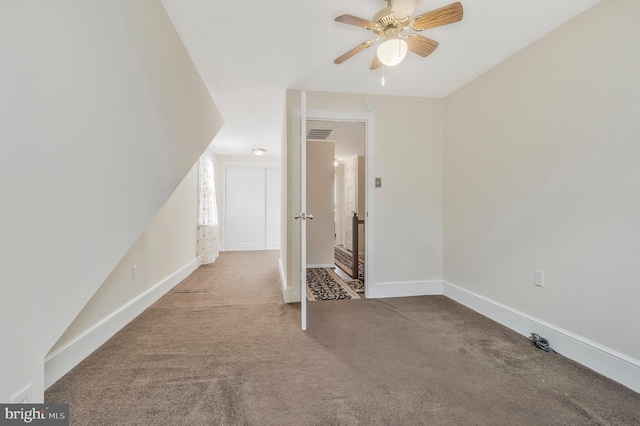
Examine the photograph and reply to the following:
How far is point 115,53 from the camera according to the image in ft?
4.08

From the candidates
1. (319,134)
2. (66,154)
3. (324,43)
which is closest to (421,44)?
(324,43)

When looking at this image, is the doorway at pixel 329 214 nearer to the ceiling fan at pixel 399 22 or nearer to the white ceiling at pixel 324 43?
the white ceiling at pixel 324 43

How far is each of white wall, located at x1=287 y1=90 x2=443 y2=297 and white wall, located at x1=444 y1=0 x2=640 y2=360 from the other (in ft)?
1.58

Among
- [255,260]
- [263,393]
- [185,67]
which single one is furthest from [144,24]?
[255,260]

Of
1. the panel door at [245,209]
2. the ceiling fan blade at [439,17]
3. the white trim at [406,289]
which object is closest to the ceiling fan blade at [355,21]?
the ceiling fan blade at [439,17]

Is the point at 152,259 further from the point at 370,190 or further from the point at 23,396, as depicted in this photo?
the point at 370,190

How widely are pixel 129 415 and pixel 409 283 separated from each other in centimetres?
274

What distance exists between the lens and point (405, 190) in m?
3.11

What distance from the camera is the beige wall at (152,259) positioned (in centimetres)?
189

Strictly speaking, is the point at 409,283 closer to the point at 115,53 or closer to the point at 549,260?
the point at 549,260

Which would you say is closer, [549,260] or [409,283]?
[549,260]

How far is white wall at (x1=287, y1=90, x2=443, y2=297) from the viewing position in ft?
10.1

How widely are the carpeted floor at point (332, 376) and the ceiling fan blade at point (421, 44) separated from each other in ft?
7.27

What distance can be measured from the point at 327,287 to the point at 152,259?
2.14m
